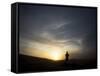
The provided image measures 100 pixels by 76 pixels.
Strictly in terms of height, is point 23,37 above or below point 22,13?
below

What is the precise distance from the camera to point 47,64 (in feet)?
Result: 14.4

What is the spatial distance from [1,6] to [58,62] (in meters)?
1.10

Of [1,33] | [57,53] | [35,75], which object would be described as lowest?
[35,75]

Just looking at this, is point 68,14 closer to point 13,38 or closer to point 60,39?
point 60,39

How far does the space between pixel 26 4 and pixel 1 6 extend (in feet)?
1.35

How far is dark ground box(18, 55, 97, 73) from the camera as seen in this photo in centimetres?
423

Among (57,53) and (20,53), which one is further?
(57,53)

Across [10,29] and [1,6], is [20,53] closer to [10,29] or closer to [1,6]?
[10,29]

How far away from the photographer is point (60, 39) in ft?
14.7

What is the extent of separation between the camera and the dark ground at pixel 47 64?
13.9 feet

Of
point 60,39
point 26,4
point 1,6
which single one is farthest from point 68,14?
point 1,6

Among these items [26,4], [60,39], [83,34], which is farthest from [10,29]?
[83,34]

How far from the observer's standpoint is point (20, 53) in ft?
13.8

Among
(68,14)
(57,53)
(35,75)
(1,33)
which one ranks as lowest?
(35,75)
